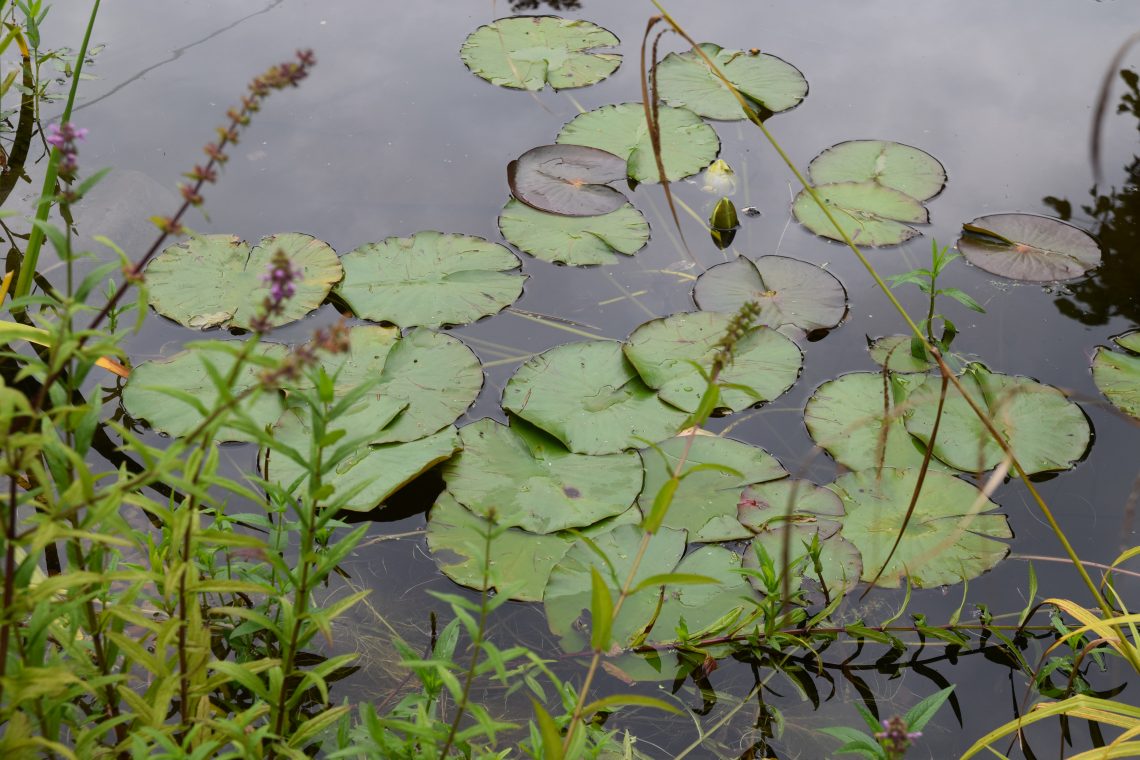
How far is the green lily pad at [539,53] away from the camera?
3912 mm

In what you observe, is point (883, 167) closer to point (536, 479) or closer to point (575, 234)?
point (575, 234)

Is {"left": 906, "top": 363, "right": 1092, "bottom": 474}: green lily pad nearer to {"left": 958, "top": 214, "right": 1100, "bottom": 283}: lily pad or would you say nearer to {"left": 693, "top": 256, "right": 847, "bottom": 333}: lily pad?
{"left": 693, "top": 256, "right": 847, "bottom": 333}: lily pad

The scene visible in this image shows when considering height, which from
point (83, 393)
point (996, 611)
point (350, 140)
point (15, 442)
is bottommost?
point (996, 611)

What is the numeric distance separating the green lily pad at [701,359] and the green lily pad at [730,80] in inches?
46.8

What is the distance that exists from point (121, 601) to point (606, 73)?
118 inches

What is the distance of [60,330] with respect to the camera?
1191mm

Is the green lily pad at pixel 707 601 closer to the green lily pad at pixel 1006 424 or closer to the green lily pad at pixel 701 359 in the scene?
the green lily pad at pixel 701 359

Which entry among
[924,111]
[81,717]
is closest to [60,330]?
[81,717]

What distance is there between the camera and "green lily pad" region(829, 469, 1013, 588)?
2320mm

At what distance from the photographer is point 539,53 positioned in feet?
13.2

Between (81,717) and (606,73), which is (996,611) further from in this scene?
(606,73)

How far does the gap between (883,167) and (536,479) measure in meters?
1.87

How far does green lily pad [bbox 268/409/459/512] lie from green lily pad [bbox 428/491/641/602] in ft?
0.36

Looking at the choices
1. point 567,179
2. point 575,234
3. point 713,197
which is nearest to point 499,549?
point 575,234
